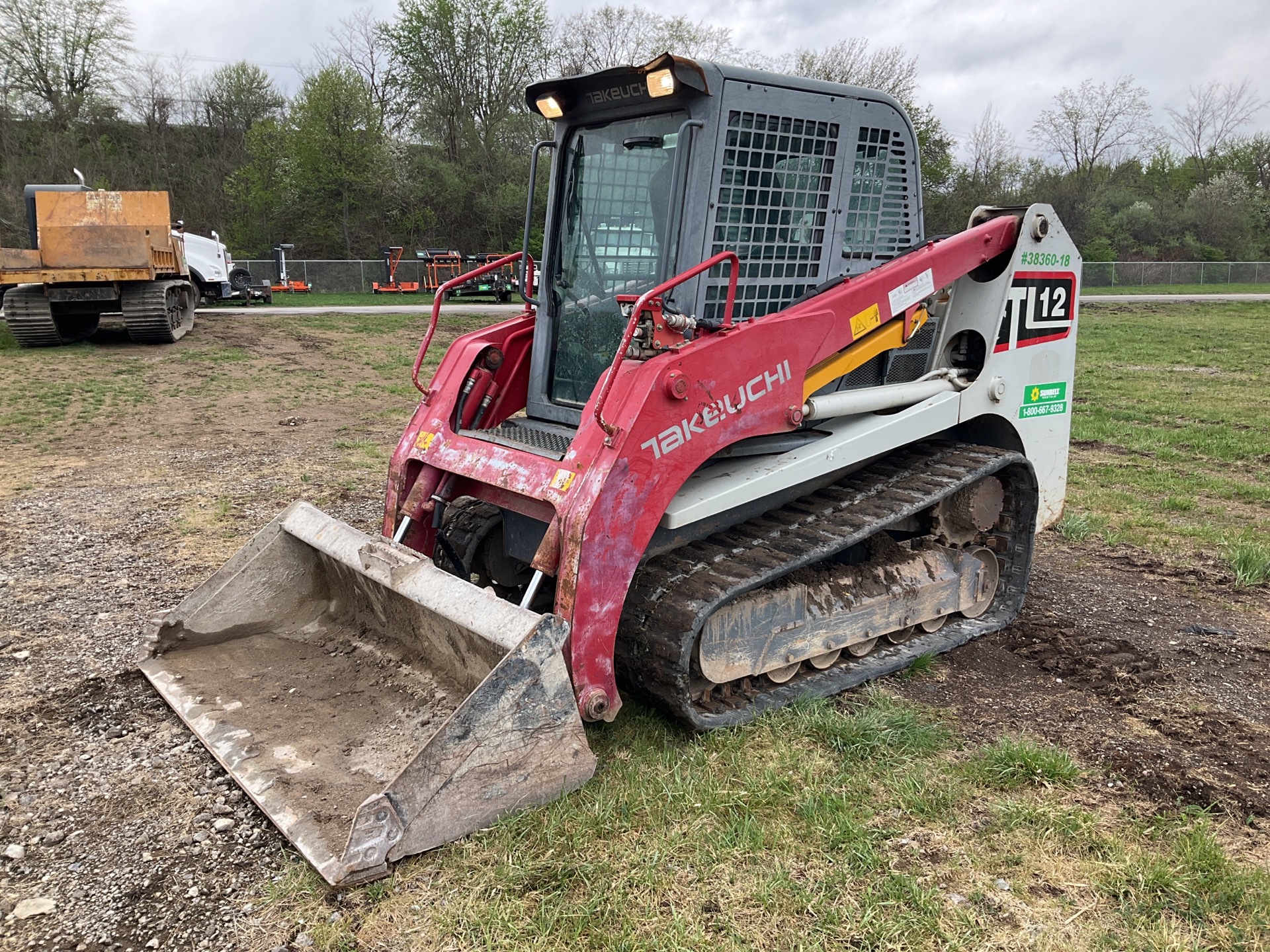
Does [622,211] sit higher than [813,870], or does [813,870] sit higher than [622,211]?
[622,211]

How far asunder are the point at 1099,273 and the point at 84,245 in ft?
115

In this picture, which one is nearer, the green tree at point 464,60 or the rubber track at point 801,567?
the rubber track at point 801,567

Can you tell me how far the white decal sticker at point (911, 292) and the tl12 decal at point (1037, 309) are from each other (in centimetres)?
56

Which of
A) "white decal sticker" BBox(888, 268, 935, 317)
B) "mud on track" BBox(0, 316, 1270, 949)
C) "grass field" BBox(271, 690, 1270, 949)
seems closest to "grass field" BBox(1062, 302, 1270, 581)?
"mud on track" BBox(0, 316, 1270, 949)

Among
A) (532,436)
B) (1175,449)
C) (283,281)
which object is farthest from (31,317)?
(283,281)

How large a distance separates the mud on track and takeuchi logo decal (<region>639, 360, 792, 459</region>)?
144 centimetres

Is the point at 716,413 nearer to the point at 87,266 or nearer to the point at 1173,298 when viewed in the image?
the point at 87,266

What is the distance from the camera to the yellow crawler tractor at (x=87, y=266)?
48.2 ft

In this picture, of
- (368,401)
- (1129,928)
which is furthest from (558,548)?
(368,401)

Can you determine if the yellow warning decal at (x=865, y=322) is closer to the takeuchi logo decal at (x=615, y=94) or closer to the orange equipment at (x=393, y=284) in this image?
the takeuchi logo decal at (x=615, y=94)

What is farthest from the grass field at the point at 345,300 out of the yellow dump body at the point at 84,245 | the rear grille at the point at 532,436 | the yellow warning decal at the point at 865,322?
the yellow warning decal at the point at 865,322

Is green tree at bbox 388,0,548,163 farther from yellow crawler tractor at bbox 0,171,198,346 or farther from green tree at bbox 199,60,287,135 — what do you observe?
yellow crawler tractor at bbox 0,171,198,346

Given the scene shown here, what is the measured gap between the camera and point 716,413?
359cm

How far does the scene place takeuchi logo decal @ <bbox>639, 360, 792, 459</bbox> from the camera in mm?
3453
